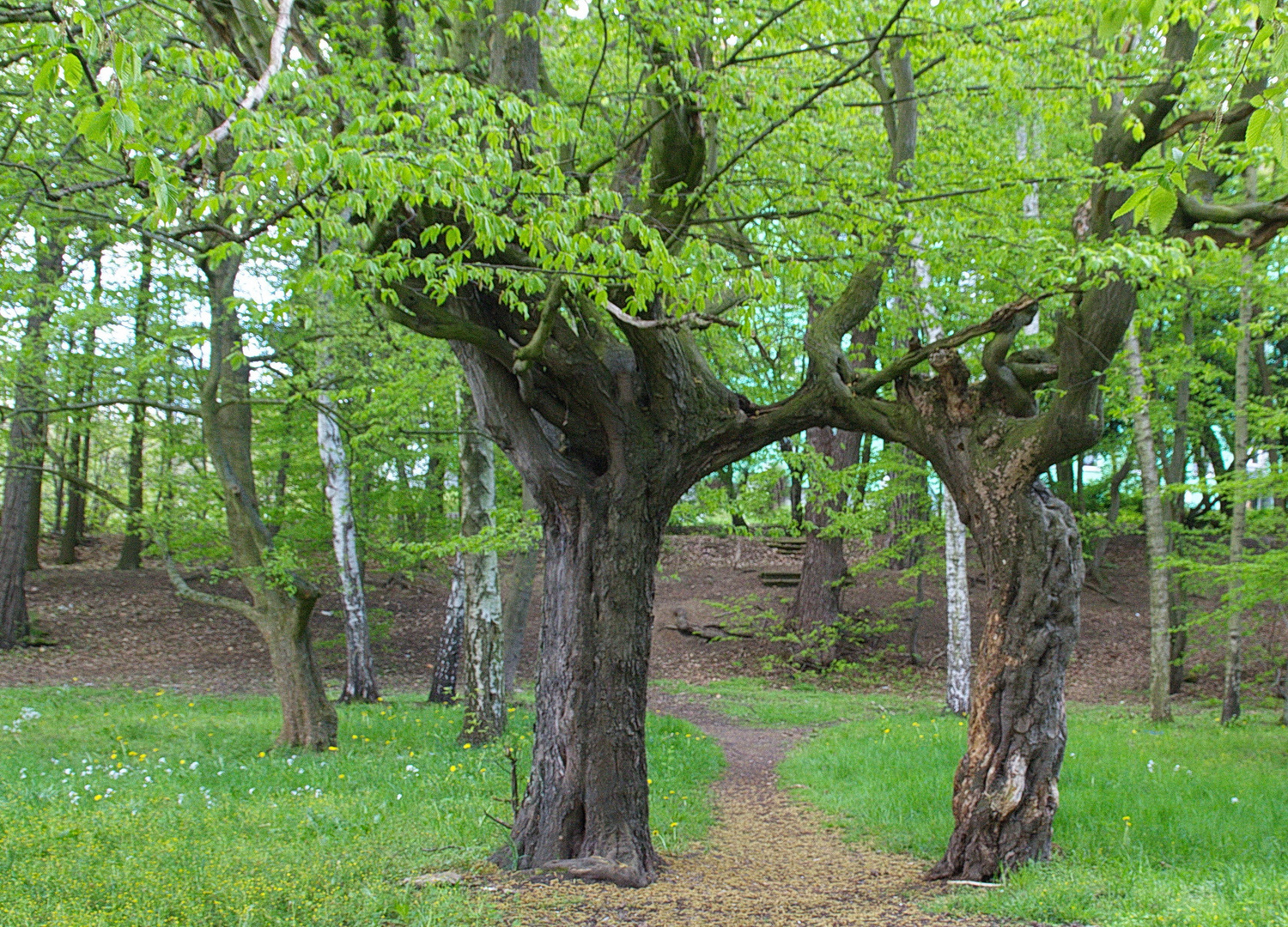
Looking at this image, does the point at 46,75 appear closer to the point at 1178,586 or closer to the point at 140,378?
the point at 140,378

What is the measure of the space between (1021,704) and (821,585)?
13.5 meters

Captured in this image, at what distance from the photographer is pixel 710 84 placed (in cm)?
579

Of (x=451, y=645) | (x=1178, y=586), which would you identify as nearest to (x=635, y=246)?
(x=451, y=645)

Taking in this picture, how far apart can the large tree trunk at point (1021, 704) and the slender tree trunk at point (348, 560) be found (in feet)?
32.1

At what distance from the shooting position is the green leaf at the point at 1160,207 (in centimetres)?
226

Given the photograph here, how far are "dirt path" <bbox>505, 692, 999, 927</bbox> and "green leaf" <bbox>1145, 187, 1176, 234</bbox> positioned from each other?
135 inches

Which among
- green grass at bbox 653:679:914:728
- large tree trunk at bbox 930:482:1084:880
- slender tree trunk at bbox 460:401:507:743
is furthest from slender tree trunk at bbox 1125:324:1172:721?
slender tree trunk at bbox 460:401:507:743

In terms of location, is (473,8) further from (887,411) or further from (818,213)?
(887,411)

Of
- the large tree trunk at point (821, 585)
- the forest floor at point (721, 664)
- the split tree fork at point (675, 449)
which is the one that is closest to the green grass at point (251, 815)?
the forest floor at point (721, 664)

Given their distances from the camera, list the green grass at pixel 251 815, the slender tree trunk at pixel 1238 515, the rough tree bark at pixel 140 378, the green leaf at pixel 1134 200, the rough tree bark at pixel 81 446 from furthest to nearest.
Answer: the rough tree bark at pixel 81 446, the slender tree trunk at pixel 1238 515, the rough tree bark at pixel 140 378, the green grass at pixel 251 815, the green leaf at pixel 1134 200

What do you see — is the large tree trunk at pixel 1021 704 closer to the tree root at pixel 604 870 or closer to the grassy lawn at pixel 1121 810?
the grassy lawn at pixel 1121 810

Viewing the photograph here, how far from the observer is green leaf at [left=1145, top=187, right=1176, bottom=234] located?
226 cm

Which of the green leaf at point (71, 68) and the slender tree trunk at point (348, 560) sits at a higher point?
the green leaf at point (71, 68)

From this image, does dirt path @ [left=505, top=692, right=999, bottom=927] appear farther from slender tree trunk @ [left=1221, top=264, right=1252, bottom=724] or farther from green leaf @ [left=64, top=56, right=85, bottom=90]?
slender tree trunk @ [left=1221, top=264, right=1252, bottom=724]
